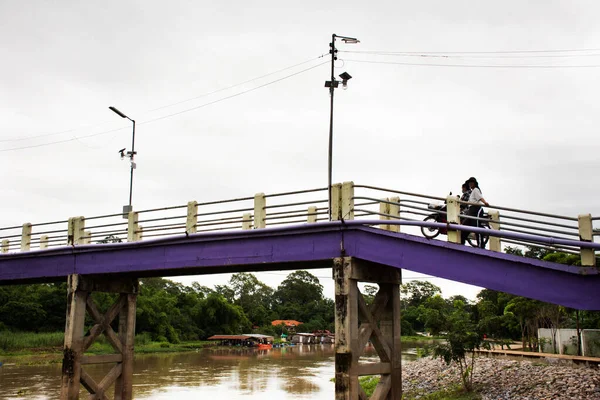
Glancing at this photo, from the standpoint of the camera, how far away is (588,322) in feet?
118

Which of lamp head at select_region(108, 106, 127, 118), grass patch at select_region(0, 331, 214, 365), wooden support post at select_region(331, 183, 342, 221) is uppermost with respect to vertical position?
lamp head at select_region(108, 106, 127, 118)

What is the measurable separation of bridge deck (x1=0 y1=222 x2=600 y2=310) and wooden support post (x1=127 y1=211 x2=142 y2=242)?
0.32m

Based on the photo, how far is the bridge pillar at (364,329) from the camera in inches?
516

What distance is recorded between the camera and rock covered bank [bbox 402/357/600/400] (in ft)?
63.4

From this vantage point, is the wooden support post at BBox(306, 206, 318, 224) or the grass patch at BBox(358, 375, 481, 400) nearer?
the wooden support post at BBox(306, 206, 318, 224)

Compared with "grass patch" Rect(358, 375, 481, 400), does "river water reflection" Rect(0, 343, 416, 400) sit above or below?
below

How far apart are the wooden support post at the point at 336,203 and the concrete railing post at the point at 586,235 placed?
532 cm

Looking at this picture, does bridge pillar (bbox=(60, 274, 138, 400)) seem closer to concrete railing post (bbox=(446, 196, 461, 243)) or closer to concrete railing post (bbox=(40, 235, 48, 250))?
concrete railing post (bbox=(40, 235, 48, 250))

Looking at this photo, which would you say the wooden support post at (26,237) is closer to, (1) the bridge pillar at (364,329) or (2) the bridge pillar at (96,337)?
(2) the bridge pillar at (96,337)

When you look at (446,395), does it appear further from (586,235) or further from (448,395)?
(586,235)

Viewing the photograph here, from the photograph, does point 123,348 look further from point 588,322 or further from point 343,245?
point 588,322

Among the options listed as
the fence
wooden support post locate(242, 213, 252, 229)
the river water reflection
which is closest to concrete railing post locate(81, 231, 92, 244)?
wooden support post locate(242, 213, 252, 229)

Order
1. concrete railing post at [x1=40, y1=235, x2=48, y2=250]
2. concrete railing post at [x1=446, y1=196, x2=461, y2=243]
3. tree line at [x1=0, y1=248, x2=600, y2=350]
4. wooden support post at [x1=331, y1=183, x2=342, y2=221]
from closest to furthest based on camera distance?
concrete railing post at [x1=446, y1=196, x2=461, y2=243]
wooden support post at [x1=331, y1=183, x2=342, y2=221]
concrete railing post at [x1=40, y1=235, x2=48, y2=250]
tree line at [x1=0, y1=248, x2=600, y2=350]

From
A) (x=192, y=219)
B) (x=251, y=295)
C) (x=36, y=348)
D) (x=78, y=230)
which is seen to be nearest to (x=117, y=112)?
(x=78, y=230)
